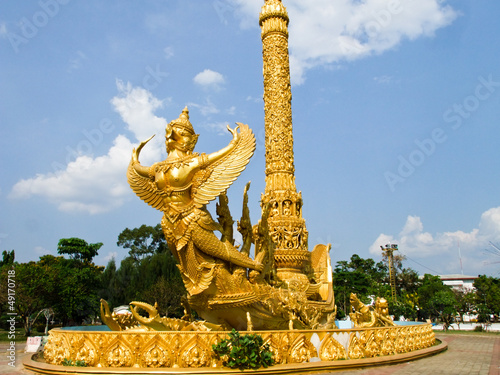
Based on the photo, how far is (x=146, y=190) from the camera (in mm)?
6102

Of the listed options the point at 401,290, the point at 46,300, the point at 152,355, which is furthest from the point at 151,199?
the point at 401,290

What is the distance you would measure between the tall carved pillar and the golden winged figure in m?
3.21

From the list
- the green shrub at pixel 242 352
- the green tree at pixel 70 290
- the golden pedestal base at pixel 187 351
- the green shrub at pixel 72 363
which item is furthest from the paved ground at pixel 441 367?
the green tree at pixel 70 290

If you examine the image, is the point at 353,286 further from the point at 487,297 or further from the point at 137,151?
the point at 137,151

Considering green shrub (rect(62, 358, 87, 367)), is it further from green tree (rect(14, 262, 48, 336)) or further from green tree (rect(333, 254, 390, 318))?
green tree (rect(333, 254, 390, 318))

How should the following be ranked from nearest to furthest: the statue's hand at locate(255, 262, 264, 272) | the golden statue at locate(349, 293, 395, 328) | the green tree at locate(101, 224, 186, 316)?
the statue's hand at locate(255, 262, 264, 272), the golden statue at locate(349, 293, 395, 328), the green tree at locate(101, 224, 186, 316)

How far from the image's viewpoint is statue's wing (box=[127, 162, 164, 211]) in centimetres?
602

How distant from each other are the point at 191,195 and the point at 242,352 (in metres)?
2.29

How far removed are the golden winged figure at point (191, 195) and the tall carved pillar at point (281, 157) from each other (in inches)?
127

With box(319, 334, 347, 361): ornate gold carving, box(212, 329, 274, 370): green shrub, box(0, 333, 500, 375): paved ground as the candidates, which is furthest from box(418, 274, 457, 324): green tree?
box(212, 329, 274, 370): green shrub

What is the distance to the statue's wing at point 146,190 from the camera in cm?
602

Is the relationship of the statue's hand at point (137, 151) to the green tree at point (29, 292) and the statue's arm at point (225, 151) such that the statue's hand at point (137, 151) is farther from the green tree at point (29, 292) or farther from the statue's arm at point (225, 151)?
the green tree at point (29, 292)

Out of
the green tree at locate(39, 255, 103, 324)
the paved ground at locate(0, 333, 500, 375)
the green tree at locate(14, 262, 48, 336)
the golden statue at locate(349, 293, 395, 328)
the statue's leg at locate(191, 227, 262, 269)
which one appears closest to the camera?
the paved ground at locate(0, 333, 500, 375)

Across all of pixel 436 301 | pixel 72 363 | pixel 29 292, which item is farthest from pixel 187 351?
pixel 436 301
